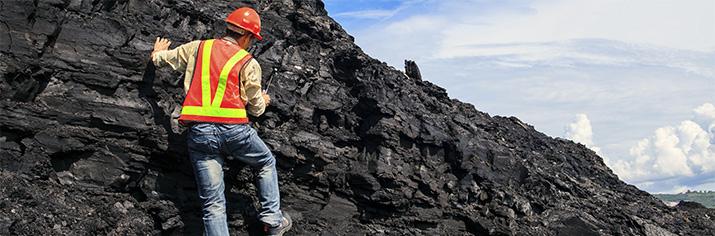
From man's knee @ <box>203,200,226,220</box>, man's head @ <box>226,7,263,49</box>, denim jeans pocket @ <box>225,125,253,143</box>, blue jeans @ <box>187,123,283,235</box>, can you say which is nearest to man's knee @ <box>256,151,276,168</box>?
blue jeans @ <box>187,123,283,235</box>

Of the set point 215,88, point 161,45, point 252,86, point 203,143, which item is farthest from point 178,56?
point 203,143

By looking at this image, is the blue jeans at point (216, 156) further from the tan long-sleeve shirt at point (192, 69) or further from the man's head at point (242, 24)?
the man's head at point (242, 24)

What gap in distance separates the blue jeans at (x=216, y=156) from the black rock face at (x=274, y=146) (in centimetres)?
81

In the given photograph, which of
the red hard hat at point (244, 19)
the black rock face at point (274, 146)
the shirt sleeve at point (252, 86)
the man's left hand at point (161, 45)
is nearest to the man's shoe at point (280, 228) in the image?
the black rock face at point (274, 146)

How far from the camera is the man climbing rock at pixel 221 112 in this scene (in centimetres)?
678

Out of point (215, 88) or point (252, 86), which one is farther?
point (252, 86)

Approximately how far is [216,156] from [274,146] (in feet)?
4.40

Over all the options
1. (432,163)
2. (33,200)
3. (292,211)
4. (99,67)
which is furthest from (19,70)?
(432,163)

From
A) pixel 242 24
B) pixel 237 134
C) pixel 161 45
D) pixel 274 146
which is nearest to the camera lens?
pixel 237 134

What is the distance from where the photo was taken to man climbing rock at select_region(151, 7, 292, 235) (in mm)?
6777

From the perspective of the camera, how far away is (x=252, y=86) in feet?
23.6

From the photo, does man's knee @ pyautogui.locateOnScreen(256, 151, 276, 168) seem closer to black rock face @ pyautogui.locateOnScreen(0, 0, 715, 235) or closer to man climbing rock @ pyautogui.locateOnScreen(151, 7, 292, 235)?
man climbing rock @ pyautogui.locateOnScreen(151, 7, 292, 235)

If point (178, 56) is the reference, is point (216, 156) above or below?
below

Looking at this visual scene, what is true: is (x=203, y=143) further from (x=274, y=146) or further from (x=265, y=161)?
(x=274, y=146)
